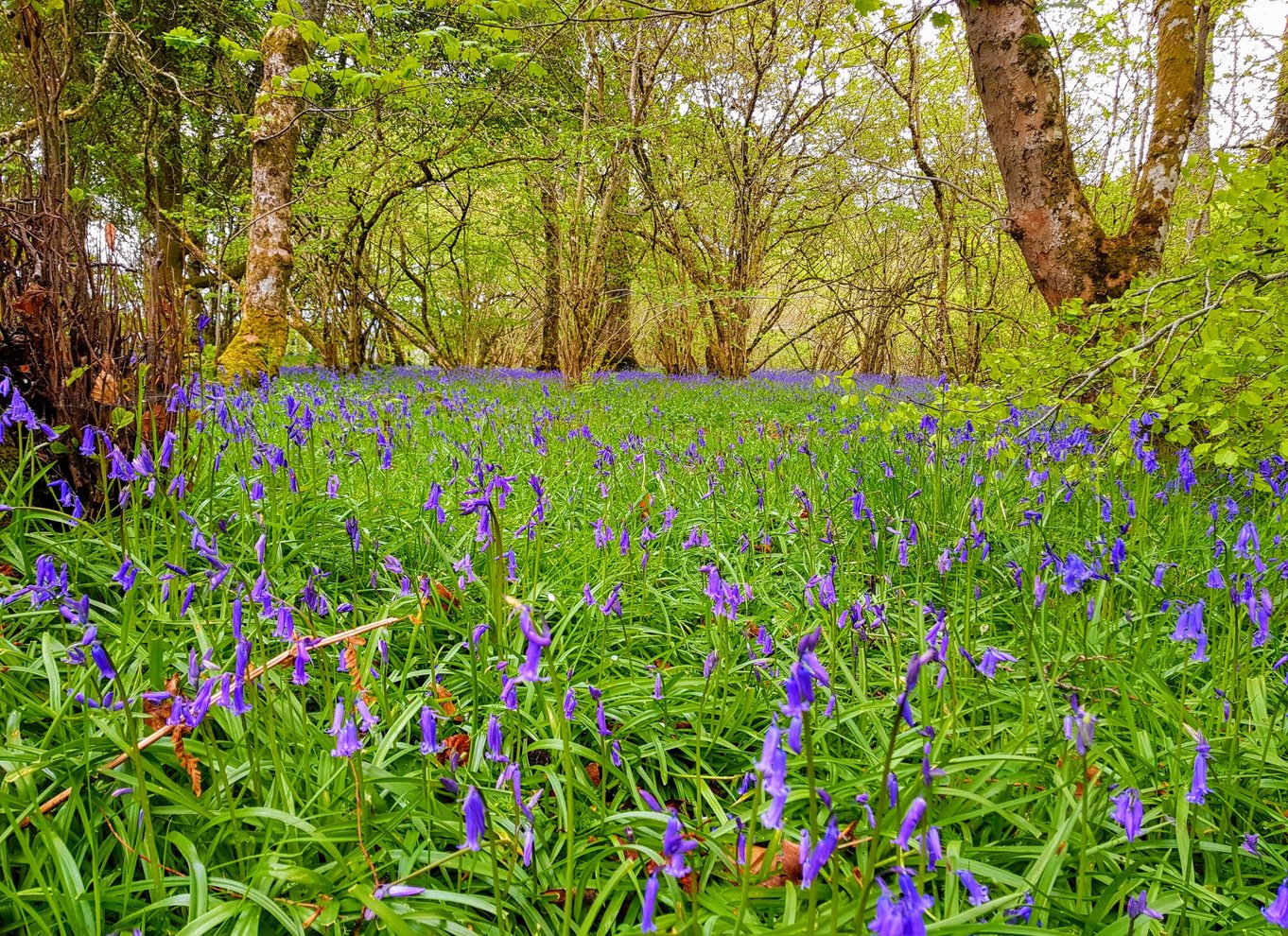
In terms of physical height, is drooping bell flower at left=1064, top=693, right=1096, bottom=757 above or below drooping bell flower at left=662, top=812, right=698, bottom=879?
above

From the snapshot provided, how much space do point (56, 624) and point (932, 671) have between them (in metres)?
2.64

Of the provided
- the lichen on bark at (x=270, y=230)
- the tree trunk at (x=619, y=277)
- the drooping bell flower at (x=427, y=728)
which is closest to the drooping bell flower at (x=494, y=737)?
the drooping bell flower at (x=427, y=728)

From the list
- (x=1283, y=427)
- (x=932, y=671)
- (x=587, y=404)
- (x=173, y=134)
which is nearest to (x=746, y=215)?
(x=587, y=404)

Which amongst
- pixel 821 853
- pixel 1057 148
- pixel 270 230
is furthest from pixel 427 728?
pixel 270 230

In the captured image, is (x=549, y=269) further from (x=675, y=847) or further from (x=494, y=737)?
(x=675, y=847)

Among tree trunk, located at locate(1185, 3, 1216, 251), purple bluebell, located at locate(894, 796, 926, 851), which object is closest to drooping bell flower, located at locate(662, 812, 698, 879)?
purple bluebell, located at locate(894, 796, 926, 851)

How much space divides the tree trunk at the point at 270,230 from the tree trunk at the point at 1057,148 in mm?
7242

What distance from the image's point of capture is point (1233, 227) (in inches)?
124

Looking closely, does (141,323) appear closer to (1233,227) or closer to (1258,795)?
(1258,795)

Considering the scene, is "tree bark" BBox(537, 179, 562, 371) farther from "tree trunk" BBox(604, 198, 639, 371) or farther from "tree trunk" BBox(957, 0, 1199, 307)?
"tree trunk" BBox(957, 0, 1199, 307)

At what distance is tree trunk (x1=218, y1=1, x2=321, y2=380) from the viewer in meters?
7.86

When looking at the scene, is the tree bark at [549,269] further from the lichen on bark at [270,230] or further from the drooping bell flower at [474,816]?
the drooping bell flower at [474,816]

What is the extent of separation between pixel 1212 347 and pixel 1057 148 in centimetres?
329

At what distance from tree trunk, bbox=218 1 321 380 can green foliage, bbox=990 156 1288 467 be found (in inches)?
307
